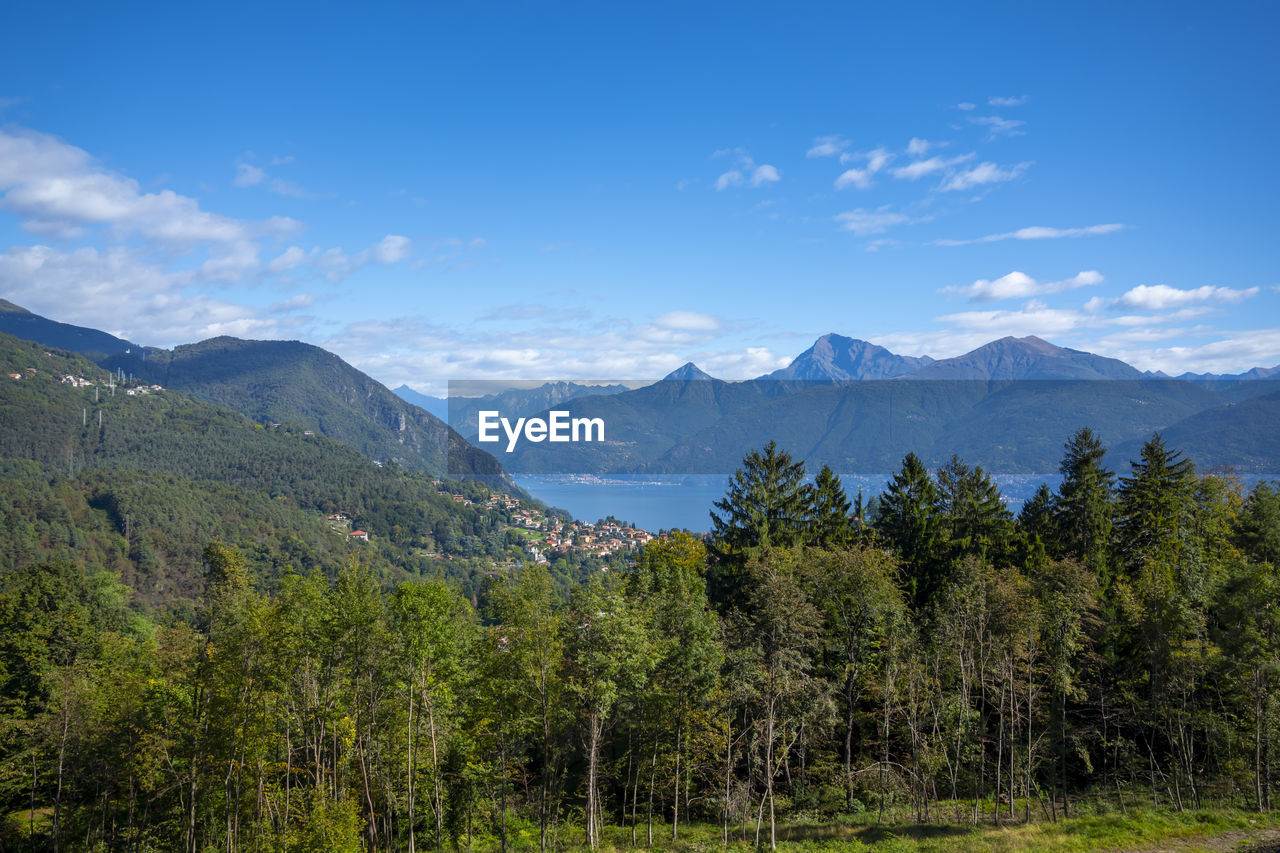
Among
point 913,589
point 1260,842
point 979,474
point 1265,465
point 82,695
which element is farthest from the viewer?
point 1265,465

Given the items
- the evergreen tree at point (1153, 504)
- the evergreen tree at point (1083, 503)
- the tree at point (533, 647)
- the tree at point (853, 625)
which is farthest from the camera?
the evergreen tree at point (1083, 503)

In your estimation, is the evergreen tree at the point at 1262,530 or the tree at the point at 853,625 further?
the evergreen tree at the point at 1262,530


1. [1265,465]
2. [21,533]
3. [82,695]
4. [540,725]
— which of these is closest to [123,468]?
[21,533]

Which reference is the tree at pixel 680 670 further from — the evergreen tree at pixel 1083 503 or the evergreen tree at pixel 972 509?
the evergreen tree at pixel 1083 503

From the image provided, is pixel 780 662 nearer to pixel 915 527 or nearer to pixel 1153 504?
pixel 915 527

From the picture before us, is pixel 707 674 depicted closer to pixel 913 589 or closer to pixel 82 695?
pixel 913 589

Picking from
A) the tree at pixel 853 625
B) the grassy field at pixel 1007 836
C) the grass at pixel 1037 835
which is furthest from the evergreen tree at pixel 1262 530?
the tree at pixel 853 625

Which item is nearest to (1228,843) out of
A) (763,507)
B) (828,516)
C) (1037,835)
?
(1037,835)

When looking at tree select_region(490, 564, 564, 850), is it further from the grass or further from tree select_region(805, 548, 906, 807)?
tree select_region(805, 548, 906, 807)

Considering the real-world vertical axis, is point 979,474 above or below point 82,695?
above

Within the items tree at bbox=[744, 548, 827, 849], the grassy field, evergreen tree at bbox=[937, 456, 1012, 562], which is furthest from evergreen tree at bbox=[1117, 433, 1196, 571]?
tree at bbox=[744, 548, 827, 849]
